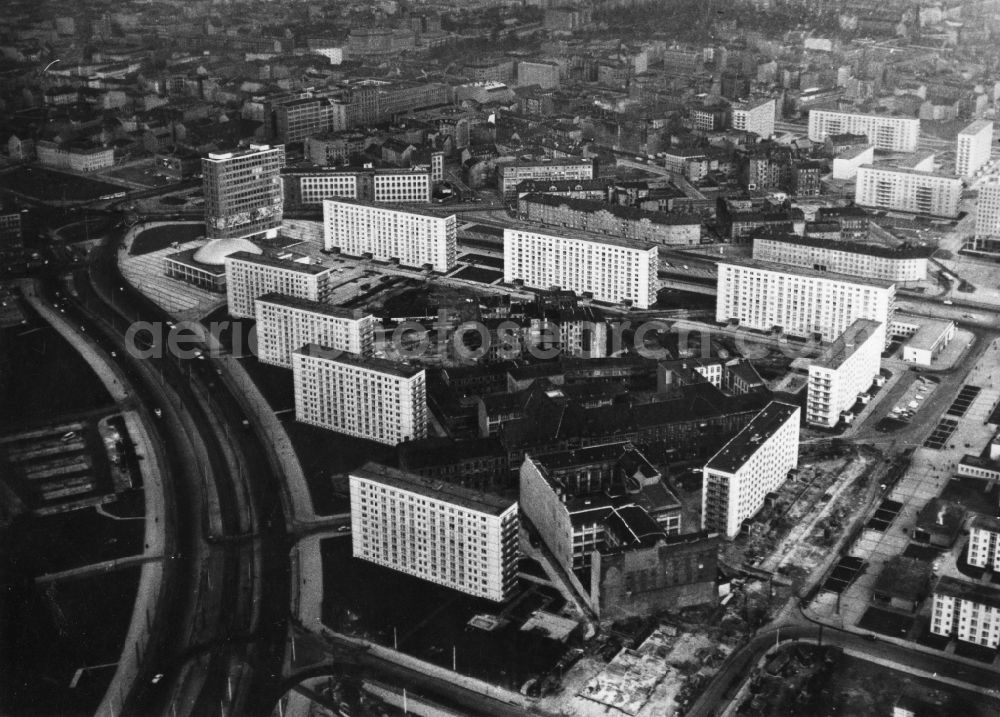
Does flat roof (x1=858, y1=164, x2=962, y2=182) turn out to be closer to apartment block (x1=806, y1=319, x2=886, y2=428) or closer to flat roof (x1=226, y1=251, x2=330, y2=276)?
apartment block (x1=806, y1=319, x2=886, y2=428)

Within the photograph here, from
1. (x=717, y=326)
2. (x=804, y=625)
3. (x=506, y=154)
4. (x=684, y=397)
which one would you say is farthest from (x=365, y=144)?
(x=804, y=625)

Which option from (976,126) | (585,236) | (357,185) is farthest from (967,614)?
(976,126)

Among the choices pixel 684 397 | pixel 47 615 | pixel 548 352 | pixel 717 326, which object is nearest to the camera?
pixel 47 615

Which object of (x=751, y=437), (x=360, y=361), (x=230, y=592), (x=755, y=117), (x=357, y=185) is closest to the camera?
Result: (x=230, y=592)

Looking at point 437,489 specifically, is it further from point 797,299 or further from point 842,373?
point 797,299

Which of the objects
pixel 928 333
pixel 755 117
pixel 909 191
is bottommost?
pixel 928 333

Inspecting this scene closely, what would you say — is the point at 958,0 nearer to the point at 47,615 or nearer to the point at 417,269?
the point at 417,269
